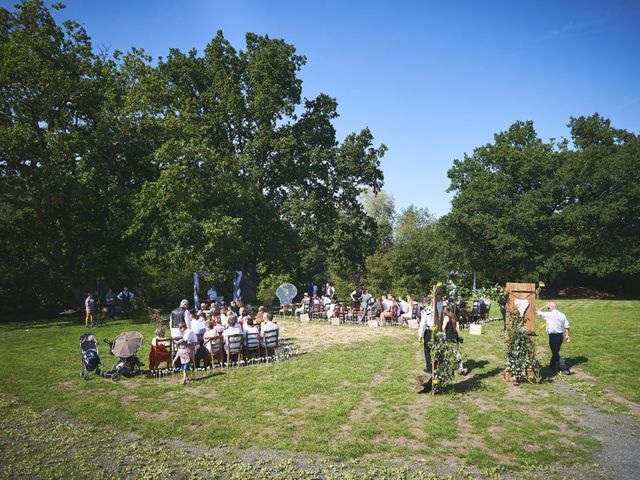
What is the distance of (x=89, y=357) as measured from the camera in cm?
1148

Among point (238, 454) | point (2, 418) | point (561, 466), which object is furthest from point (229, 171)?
point (561, 466)

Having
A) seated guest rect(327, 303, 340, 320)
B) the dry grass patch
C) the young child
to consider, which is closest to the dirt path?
the dry grass patch

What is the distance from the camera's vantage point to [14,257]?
85.3ft

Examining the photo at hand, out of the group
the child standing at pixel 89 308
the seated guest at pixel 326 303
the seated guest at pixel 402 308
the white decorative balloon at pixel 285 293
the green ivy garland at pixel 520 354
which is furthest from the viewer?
the white decorative balloon at pixel 285 293

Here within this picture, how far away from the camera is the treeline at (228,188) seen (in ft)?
76.3

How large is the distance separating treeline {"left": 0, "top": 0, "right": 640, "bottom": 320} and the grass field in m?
11.7

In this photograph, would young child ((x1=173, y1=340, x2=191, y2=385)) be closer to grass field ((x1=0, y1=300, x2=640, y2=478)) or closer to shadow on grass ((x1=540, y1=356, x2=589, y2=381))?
grass field ((x1=0, y1=300, x2=640, y2=478))

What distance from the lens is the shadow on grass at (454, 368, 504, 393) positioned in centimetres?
1001

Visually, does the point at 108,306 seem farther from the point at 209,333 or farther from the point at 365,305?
the point at 365,305

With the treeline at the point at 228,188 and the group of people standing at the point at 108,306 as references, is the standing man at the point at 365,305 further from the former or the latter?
the group of people standing at the point at 108,306

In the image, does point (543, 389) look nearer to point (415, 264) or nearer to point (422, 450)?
point (422, 450)

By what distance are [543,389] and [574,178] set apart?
96.4ft

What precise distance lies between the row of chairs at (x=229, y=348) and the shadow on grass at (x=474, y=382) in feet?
19.2

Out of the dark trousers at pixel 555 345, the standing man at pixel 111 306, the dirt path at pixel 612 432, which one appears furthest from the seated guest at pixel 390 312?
the standing man at pixel 111 306
